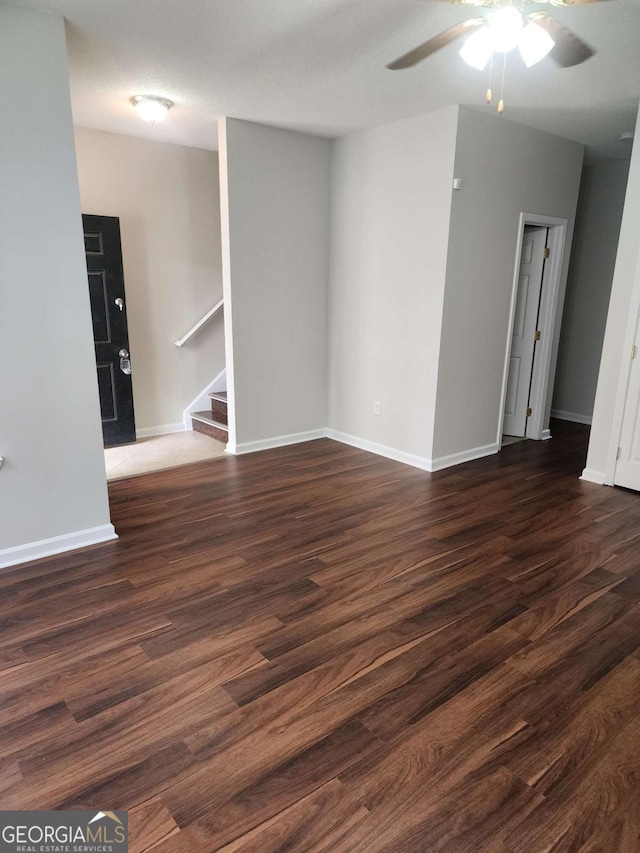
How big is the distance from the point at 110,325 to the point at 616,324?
4077mm

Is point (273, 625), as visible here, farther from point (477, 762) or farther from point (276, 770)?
point (477, 762)

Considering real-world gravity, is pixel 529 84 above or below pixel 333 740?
above

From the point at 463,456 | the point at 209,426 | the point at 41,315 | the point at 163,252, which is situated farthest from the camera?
the point at 209,426

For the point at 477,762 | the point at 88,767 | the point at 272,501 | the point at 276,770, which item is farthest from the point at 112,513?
the point at 477,762

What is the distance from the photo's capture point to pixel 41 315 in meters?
2.73

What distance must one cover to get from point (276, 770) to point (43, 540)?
1.93 metres

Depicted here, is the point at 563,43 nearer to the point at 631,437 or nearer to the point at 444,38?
the point at 444,38

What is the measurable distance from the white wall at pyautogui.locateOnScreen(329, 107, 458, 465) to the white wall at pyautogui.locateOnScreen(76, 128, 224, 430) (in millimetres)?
1299

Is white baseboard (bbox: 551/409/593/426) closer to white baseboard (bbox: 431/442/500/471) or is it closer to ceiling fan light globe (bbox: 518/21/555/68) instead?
white baseboard (bbox: 431/442/500/471)

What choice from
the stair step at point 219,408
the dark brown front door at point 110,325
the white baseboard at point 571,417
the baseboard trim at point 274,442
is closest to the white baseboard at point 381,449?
the baseboard trim at point 274,442

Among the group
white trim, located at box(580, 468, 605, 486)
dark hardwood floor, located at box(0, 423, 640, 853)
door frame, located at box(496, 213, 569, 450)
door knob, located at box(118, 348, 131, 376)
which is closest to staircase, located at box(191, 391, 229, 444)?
door knob, located at box(118, 348, 131, 376)

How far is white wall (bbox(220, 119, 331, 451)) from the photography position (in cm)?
432

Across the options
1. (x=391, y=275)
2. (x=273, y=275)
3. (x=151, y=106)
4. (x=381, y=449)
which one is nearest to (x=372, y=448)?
(x=381, y=449)

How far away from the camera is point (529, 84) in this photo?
325cm
